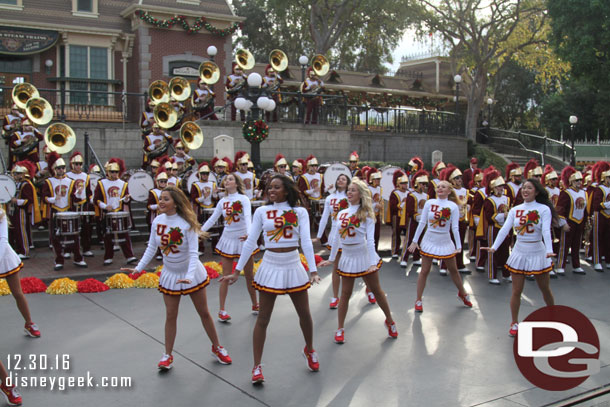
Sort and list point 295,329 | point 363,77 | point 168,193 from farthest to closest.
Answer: point 363,77
point 295,329
point 168,193

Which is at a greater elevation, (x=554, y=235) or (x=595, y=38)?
(x=595, y=38)

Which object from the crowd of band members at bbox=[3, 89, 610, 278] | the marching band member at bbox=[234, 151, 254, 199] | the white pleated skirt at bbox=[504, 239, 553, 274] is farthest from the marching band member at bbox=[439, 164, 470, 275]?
the marching band member at bbox=[234, 151, 254, 199]

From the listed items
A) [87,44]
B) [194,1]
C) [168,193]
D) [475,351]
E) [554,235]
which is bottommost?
[475,351]

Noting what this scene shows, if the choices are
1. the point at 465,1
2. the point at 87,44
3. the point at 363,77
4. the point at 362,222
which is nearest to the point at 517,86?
the point at 363,77

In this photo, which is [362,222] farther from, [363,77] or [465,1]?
[363,77]

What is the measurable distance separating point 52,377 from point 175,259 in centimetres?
160

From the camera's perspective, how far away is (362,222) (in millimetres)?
6930

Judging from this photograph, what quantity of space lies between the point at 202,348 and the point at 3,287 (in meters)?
4.29

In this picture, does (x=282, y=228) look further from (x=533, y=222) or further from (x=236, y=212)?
(x=533, y=222)

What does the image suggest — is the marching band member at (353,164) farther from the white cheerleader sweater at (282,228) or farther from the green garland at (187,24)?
the green garland at (187,24)

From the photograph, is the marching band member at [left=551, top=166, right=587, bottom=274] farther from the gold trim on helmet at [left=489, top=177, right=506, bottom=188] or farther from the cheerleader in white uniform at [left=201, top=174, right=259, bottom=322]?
the cheerleader in white uniform at [left=201, top=174, right=259, bottom=322]

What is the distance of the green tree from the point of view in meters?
30.4

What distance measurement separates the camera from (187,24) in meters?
25.3

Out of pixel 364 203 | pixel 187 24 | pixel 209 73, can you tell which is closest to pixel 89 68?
pixel 187 24
